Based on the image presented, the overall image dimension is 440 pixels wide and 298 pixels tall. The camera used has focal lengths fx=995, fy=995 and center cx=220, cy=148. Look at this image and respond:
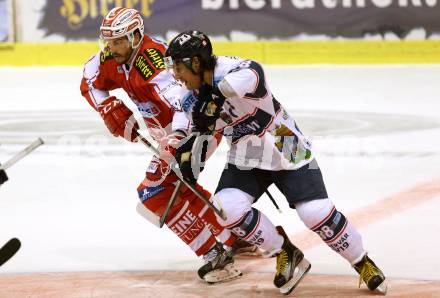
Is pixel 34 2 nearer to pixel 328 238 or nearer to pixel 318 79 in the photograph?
pixel 318 79

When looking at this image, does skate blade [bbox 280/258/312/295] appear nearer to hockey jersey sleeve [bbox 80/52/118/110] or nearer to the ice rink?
the ice rink

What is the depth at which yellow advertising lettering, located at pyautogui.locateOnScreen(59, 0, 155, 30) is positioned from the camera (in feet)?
37.3

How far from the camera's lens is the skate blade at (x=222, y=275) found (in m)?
4.04

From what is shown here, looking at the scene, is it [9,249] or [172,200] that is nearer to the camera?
[9,249]

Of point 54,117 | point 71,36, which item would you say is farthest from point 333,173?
point 71,36

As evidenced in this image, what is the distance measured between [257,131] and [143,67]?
69 centimetres

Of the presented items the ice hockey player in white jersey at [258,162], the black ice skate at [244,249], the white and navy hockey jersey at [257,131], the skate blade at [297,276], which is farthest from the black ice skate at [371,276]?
the black ice skate at [244,249]

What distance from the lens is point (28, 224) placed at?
197 inches

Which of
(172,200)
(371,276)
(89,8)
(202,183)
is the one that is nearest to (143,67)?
(172,200)

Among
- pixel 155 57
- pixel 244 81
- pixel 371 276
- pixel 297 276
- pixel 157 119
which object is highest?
pixel 244 81

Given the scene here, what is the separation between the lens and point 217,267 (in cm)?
411

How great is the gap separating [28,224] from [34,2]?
6948 millimetres

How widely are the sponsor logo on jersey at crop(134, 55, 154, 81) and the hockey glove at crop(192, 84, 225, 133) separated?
61cm

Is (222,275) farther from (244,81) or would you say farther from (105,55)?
(105,55)
